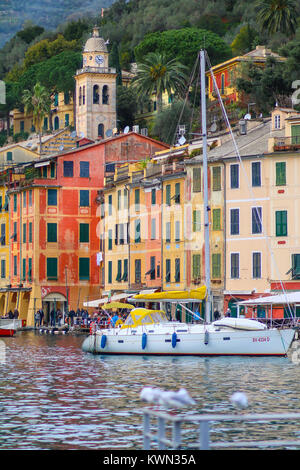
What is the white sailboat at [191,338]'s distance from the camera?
53531 mm

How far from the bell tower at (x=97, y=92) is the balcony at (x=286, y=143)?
2752 inches

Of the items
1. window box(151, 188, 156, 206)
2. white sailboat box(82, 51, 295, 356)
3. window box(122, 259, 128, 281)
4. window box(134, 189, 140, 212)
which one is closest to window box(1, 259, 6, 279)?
window box(122, 259, 128, 281)

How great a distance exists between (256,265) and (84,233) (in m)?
28.4

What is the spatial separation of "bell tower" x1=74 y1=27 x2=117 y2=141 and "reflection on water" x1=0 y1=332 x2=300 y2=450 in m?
89.6

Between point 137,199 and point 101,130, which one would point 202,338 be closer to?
point 137,199

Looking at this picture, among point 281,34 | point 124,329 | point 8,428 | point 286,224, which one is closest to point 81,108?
point 281,34

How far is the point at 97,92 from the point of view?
148m

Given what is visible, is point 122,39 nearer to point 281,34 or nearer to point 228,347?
point 281,34

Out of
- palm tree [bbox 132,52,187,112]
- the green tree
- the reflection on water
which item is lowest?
the reflection on water

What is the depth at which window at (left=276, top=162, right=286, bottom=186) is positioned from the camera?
257 ft

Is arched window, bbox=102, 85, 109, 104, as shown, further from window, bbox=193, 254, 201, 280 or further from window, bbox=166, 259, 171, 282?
window, bbox=193, 254, 201, 280

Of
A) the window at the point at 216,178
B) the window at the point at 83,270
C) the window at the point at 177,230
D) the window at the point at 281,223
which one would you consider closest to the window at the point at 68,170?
the window at the point at 83,270

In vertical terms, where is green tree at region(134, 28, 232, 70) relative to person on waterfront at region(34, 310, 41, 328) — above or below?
above

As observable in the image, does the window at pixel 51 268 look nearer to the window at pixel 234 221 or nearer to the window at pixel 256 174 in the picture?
the window at pixel 234 221
